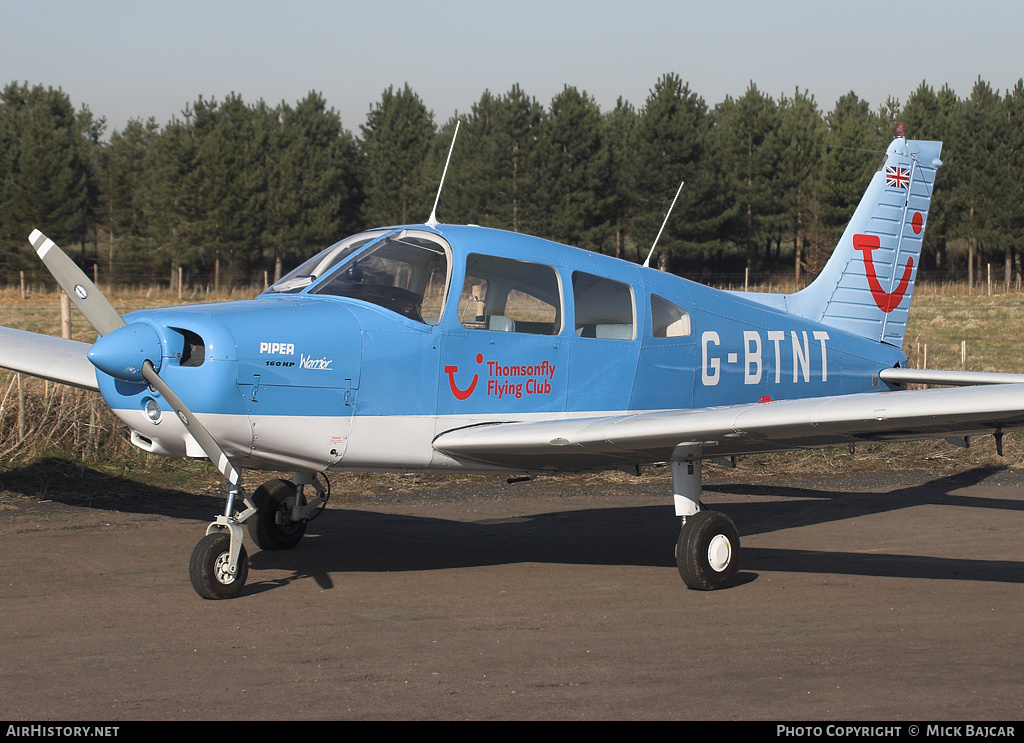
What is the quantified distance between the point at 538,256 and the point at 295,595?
9.96 ft

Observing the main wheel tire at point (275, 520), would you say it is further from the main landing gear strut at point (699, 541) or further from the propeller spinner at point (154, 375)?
the main landing gear strut at point (699, 541)

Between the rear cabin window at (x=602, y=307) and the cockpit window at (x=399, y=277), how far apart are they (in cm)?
117

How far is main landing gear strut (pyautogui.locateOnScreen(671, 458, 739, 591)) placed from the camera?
7.14 meters

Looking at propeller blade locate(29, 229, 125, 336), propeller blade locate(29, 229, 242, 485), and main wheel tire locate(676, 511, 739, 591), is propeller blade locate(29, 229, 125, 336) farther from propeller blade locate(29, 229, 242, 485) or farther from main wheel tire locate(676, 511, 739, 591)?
main wheel tire locate(676, 511, 739, 591)

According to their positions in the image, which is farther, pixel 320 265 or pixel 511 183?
pixel 511 183

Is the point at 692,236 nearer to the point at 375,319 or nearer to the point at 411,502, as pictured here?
the point at 411,502

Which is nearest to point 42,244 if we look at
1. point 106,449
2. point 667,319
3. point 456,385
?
point 456,385

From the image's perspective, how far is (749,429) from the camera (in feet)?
21.3

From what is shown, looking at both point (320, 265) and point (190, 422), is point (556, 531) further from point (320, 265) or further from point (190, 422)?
point (190, 422)

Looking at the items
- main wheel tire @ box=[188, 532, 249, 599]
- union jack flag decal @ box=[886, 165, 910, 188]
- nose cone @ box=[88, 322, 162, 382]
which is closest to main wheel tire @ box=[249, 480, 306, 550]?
main wheel tire @ box=[188, 532, 249, 599]

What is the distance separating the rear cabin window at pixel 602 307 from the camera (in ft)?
25.3

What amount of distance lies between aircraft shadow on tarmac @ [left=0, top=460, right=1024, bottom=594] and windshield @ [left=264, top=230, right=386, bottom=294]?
6.96 ft

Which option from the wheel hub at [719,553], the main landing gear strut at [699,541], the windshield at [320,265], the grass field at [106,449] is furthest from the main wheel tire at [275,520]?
the wheel hub at [719,553]

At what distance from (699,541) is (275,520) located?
349 cm
